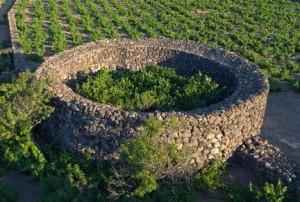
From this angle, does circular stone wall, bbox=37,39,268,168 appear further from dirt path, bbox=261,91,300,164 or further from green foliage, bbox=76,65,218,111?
dirt path, bbox=261,91,300,164

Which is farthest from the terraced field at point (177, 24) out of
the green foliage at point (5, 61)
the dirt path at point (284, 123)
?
the dirt path at point (284, 123)

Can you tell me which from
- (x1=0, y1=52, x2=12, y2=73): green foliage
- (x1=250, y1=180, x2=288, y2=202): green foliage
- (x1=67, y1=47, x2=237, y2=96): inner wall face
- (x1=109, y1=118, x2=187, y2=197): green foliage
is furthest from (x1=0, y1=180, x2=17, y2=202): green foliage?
(x1=0, y1=52, x2=12, y2=73): green foliage

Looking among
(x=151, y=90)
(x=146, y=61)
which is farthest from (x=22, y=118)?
(x=146, y=61)

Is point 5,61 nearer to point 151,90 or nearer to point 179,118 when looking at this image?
point 151,90

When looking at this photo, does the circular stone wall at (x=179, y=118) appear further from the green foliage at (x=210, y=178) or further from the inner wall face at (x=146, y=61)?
the green foliage at (x=210, y=178)

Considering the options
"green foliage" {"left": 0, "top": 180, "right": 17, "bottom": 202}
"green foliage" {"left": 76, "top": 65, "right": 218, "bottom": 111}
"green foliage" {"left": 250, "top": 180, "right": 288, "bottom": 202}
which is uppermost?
"green foliage" {"left": 76, "top": 65, "right": 218, "bottom": 111}

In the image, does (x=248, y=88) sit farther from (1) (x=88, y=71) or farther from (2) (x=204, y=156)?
(1) (x=88, y=71)
